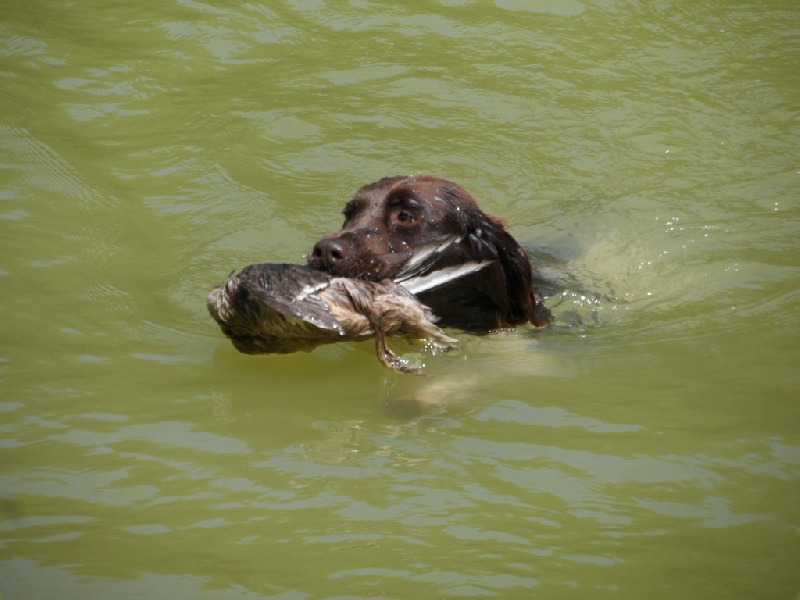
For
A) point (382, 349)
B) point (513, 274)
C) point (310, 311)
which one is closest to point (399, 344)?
point (513, 274)

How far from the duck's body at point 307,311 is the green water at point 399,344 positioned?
0.30 m

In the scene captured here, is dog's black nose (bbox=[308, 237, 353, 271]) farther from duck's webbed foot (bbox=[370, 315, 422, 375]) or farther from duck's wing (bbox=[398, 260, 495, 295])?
duck's webbed foot (bbox=[370, 315, 422, 375])

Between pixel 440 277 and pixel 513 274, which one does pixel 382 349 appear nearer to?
pixel 440 277

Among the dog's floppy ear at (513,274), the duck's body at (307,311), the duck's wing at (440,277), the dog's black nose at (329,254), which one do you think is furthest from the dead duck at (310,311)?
the dog's floppy ear at (513,274)

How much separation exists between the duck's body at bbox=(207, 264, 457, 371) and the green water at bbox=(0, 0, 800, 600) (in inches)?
11.9

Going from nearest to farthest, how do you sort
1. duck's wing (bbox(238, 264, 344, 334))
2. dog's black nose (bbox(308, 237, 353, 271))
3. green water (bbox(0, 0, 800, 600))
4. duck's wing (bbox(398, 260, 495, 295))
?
green water (bbox(0, 0, 800, 600)) < duck's wing (bbox(238, 264, 344, 334)) < duck's wing (bbox(398, 260, 495, 295)) < dog's black nose (bbox(308, 237, 353, 271))

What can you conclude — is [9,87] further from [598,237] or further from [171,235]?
[598,237]

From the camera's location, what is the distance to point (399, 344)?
5.14m

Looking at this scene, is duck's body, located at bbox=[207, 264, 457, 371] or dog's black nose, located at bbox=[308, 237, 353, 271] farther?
dog's black nose, located at bbox=[308, 237, 353, 271]

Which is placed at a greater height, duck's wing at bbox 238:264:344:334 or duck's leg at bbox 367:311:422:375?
duck's wing at bbox 238:264:344:334

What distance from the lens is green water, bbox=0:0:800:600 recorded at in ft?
10.4

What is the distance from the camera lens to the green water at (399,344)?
3.18 metres

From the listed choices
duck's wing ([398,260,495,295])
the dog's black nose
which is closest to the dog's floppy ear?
duck's wing ([398,260,495,295])

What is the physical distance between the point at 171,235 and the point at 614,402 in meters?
3.56
